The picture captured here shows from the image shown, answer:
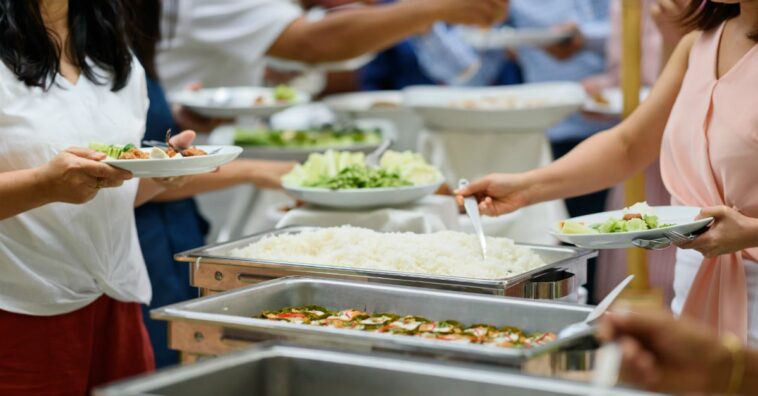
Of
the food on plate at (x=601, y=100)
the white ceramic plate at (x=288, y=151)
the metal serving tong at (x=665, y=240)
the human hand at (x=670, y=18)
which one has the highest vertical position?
the human hand at (x=670, y=18)

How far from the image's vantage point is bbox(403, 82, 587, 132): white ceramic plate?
3420 mm

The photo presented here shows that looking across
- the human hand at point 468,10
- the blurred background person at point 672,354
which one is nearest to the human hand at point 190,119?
the human hand at point 468,10

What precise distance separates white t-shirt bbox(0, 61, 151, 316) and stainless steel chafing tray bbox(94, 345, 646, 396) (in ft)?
2.48

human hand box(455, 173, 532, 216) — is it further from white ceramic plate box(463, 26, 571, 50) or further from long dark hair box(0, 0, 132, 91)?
white ceramic plate box(463, 26, 571, 50)

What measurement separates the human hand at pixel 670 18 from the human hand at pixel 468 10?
618 millimetres

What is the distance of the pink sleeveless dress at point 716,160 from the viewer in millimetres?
1698

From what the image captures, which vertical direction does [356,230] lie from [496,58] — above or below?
below

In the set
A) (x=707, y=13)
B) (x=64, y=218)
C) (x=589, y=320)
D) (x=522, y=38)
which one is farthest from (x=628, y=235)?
(x=522, y=38)

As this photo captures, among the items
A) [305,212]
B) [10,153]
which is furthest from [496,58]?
[10,153]

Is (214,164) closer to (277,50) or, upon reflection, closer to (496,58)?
(277,50)

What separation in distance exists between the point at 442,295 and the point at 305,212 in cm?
99

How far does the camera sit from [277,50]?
131 inches

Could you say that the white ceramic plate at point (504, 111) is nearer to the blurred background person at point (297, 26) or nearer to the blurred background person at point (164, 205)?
the blurred background person at point (297, 26)

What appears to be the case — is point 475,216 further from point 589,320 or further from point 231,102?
point 231,102
